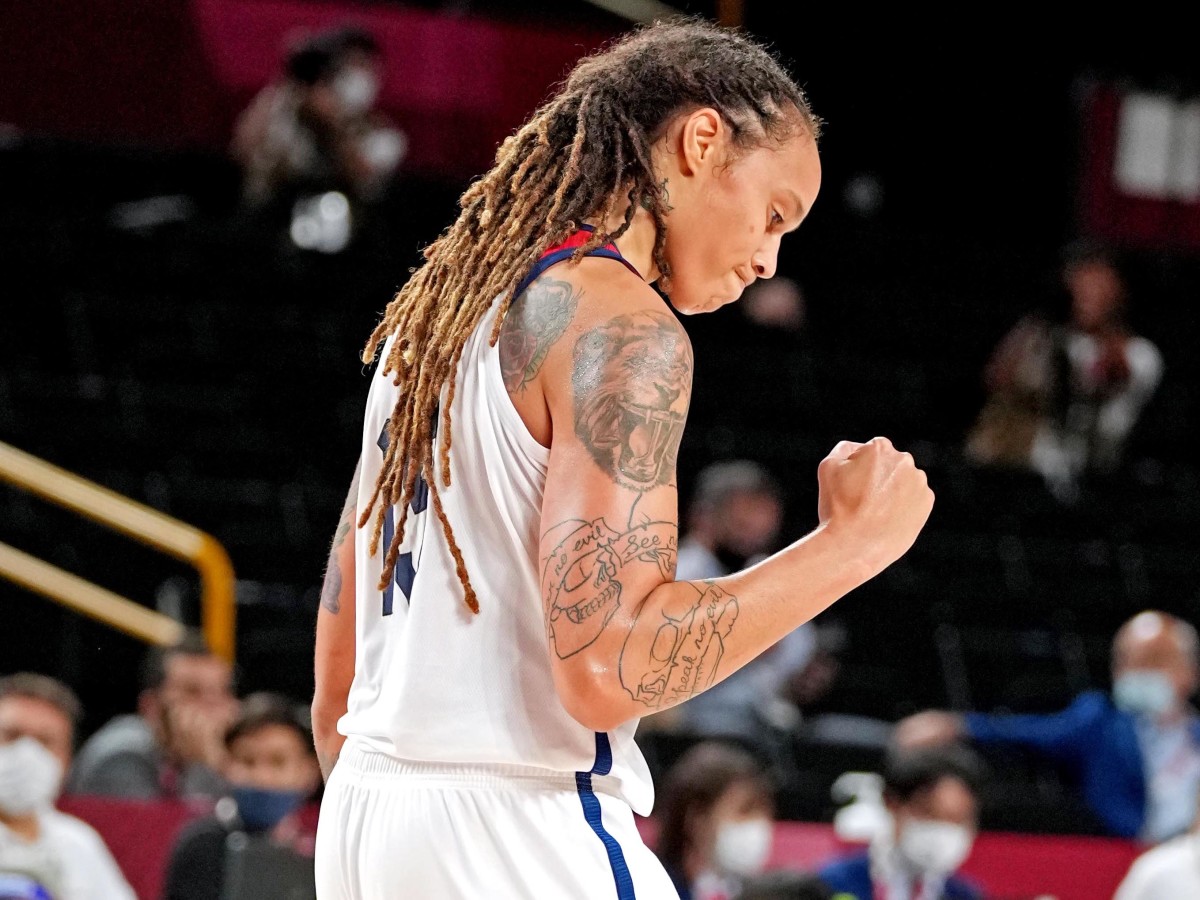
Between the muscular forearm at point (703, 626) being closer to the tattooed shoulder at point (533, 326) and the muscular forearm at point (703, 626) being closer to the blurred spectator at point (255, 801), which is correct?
the tattooed shoulder at point (533, 326)

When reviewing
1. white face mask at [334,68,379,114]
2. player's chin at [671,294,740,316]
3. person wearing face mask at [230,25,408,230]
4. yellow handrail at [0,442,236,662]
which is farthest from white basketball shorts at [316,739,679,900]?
white face mask at [334,68,379,114]

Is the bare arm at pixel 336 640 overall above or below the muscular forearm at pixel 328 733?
above

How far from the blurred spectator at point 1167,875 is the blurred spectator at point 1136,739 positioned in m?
1.23

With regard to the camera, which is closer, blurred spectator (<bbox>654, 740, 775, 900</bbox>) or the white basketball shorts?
the white basketball shorts

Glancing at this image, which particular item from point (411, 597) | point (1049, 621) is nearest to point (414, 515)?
point (411, 597)

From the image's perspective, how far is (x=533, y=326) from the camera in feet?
7.21

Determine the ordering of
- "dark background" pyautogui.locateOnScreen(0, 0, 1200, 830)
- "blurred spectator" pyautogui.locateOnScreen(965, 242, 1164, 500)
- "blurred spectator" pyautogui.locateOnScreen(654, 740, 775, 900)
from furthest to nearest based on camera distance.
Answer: "blurred spectator" pyautogui.locateOnScreen(965, 242, 1164, 500)
"dark background" pyautogui.locateOnScreen(0, 0, 1200, 830)
"blurred spectator" pyautogui.locateOnScreen(654, 740, 775, 900)

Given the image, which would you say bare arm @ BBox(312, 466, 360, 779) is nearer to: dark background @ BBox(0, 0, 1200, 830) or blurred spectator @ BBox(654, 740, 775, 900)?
blurred spectator @ BBox(654, 740, 775, 900)

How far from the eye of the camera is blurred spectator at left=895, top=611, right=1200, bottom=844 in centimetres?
721

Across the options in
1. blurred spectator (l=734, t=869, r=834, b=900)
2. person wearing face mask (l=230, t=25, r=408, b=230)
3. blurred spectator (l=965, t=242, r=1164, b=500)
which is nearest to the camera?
blurred spectator (l=734, t=869, r=834, b=900)

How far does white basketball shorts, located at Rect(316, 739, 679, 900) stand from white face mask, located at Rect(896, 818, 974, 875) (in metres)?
3.73

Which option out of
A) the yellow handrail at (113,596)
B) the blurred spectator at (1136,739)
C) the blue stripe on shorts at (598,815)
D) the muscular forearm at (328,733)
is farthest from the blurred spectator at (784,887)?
the blue stripe on shorts at (598,815)

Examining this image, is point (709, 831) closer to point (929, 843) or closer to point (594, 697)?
point (929, 843)

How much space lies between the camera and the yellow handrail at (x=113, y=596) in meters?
7.13
